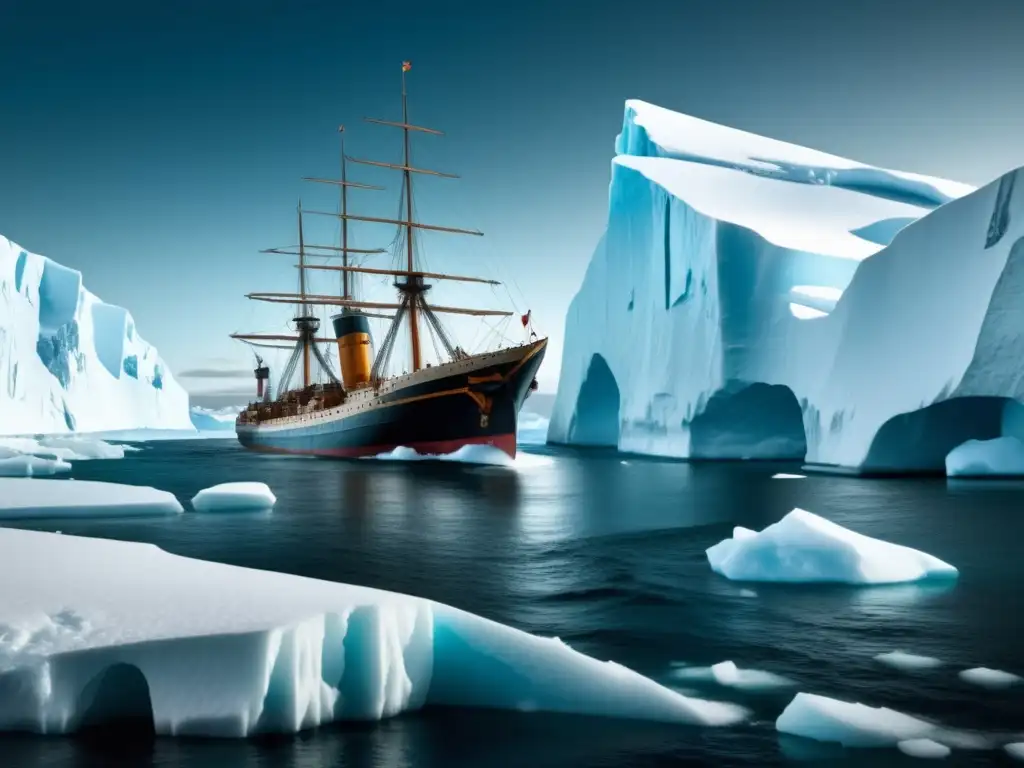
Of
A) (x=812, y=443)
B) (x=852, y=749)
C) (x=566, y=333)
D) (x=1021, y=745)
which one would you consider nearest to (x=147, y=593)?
(x=852, y=749)

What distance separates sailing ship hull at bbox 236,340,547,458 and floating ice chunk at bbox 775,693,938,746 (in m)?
29.0

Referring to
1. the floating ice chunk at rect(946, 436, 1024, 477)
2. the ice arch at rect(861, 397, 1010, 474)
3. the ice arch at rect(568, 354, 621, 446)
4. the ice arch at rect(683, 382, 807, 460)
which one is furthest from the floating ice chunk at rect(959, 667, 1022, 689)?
the ice arch at rect(568, 354, 621, 446)

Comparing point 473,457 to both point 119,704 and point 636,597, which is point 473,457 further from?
point 119,704

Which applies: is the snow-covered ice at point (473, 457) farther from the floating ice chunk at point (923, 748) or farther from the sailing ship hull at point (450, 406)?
the floating ice chunk at point (923, 748)

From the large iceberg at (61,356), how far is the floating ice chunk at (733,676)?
86.0m

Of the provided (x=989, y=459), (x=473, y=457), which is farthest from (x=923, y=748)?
(x=473, y=457)

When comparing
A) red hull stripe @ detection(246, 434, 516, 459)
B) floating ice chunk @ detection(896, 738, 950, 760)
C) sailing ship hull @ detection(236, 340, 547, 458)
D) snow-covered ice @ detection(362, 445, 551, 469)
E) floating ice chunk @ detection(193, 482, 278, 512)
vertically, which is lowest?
floating ice chunk @ detection(896, 738, 950, 760)

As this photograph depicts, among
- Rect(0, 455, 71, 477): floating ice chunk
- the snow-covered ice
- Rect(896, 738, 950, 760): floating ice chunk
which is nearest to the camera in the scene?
Rect(896, 738, 950, 760): floating ice chunk

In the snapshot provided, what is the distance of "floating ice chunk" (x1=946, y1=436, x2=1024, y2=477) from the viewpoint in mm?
24641

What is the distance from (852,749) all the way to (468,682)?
2.52 meters

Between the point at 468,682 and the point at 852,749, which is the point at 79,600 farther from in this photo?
the point at 852,749

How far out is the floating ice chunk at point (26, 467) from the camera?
2814 centimetres

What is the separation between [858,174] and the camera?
46.7 m

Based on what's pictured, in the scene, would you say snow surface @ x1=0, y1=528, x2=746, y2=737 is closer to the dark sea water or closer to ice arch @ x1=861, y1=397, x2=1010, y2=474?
the dark sea water
